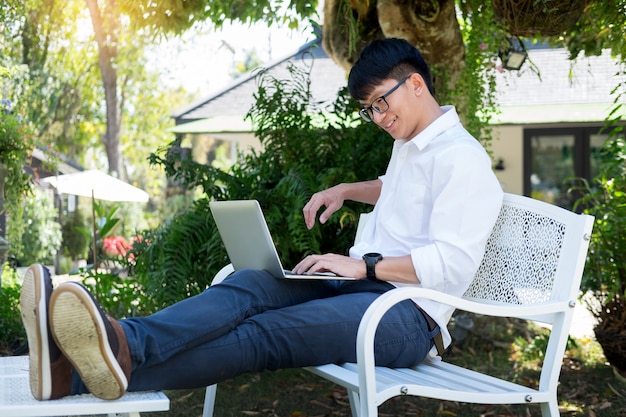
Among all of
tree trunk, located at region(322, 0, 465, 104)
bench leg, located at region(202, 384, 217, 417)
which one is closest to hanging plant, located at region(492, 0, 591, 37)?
tree trunk, located at region(322, 0, 465, 104)

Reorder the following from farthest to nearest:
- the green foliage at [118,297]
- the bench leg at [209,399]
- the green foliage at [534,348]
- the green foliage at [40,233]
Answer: the green foliage at [40,233], the green foliage at [118,297], the green foliage at [534,348], the bench leg at [209,399]

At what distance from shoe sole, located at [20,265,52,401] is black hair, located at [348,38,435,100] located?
1.24 meters

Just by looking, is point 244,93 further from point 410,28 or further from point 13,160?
point 410,28

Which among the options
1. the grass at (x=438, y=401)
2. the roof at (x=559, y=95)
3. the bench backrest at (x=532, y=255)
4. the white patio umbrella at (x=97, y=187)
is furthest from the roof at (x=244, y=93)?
the bench backrest at (x=532, y=255)

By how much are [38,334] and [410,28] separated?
3437 mm

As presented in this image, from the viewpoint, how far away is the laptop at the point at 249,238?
2.48 meters

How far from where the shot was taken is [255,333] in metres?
2.33

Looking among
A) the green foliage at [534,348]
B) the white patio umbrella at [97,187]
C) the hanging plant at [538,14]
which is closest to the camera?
the hanging plant at [538,14]

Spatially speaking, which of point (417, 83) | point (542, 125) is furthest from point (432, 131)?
point (542, 125)

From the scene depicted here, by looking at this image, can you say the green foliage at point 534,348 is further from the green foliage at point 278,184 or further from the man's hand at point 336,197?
the man's hand at point 336,197

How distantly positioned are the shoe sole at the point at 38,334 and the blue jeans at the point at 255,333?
11cm

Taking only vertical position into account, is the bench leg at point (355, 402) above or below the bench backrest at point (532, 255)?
below

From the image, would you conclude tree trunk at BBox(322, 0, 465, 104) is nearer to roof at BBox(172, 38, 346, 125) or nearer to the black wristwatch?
the black wristwatch

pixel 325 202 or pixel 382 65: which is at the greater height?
pixel 382 65
